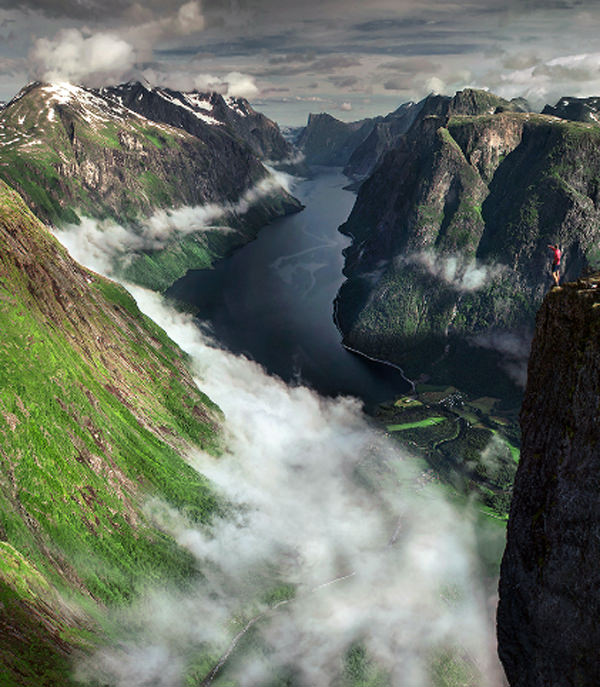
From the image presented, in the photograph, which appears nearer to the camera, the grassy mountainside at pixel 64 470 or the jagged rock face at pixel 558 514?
the jagged rock face at pixel 558 514

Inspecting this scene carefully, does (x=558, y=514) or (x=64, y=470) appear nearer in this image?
(x=558, y=514)

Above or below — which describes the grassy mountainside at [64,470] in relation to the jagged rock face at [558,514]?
below

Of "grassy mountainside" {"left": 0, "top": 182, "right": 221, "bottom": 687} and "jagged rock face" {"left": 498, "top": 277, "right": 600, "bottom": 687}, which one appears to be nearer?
"jagged rock face" {"left": 498, "top": 277, "right": 600, "bottom": 687}

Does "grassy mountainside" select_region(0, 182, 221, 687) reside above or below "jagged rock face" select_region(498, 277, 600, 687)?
below

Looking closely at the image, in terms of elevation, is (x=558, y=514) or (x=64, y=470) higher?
(x=558, y=514)
